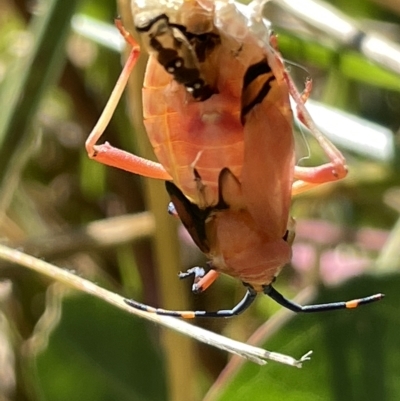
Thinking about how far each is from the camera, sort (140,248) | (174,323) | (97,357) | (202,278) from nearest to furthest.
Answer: (174,323), (202,278), (97,357), (140,248)

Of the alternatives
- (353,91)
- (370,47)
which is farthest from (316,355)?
(353,91)

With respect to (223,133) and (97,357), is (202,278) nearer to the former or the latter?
(223,133)

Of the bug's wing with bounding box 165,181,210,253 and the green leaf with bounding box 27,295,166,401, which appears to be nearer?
the bug's wing with bounding box 165,181,210,253

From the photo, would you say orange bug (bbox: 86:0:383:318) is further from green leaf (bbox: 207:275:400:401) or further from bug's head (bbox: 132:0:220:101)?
green leaf (bbox: 207:275:400:401)

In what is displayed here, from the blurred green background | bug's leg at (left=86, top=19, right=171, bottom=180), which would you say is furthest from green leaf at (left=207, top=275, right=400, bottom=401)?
bug's leg at (left=86, top=19, right=171, bottom=180)

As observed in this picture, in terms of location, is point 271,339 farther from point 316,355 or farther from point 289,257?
point 289,257

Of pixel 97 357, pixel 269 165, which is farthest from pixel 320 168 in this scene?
pixel 97 357

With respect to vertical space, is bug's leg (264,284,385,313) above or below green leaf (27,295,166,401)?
above
